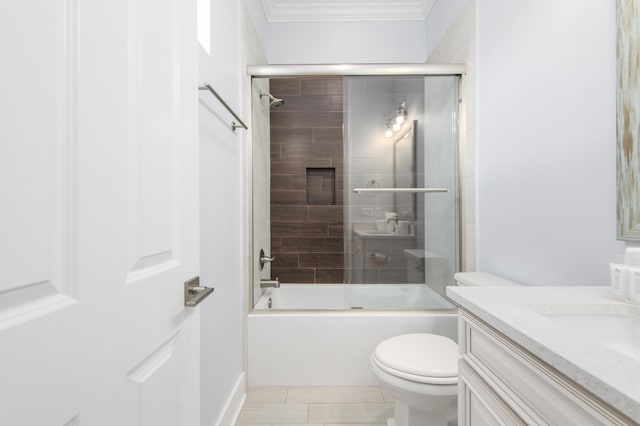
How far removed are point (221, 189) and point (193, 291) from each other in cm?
78

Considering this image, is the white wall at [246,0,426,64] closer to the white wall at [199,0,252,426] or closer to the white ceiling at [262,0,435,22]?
the white ceiling at [262,0,435,22]

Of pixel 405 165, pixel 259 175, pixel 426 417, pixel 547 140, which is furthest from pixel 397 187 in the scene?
pixel 426 417

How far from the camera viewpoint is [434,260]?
2.02 metres

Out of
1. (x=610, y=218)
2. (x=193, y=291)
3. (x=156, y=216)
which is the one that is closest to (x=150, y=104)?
(x=156, y=216)

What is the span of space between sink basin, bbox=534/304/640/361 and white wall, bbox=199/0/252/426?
1178 mm

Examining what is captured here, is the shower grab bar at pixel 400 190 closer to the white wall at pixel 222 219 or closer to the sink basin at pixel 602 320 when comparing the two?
the white wall at pixel 222 219

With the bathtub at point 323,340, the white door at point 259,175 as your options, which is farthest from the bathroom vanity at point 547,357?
the white door at point 259,175

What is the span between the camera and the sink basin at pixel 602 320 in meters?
0.73

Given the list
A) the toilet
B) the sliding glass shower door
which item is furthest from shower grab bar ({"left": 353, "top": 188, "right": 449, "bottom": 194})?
the toilet

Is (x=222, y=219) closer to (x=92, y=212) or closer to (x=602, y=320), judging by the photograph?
(x=92, y=212)

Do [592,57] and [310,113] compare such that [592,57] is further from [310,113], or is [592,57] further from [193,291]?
[310,113]

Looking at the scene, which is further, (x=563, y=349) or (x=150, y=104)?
(x=150, y=104)

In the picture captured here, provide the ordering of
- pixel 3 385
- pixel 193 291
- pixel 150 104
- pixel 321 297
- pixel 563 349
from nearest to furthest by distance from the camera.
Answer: pixel 3 385, pixel 563 349, pixel 150 104, pixel 193 291, pixel 321 297

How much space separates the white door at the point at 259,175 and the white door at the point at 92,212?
4.36 ft
